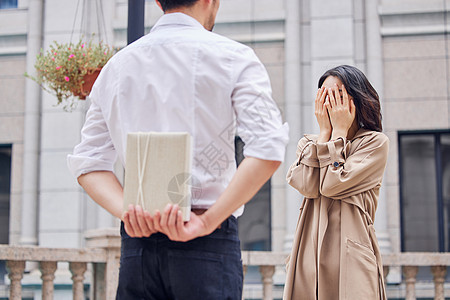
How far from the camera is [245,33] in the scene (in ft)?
30.8

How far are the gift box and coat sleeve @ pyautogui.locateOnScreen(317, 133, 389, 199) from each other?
6.26 feet

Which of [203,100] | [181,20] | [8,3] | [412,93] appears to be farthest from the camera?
[8,3]

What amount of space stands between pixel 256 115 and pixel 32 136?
327 inches

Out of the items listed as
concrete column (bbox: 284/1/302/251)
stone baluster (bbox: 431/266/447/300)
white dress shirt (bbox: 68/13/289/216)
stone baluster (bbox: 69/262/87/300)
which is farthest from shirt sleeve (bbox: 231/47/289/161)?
concrete column (bbox: 284/1/302/251)

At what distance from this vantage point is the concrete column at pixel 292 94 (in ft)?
29.2

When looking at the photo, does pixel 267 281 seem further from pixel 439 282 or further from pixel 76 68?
pixel 76 68

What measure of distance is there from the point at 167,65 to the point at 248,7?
7.81 metres

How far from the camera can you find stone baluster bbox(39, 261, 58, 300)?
5.55 m

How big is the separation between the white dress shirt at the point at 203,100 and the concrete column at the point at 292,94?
7.07 meters

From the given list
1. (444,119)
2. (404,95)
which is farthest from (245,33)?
(444,119)

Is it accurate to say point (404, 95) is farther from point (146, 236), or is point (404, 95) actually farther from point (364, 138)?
point (146, 236)

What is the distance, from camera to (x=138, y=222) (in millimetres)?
1718

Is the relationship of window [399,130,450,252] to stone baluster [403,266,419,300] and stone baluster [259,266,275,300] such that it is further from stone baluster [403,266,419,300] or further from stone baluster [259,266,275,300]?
stone baluster [259,266,275,300]

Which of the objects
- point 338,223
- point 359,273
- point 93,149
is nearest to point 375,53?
point 338,223
